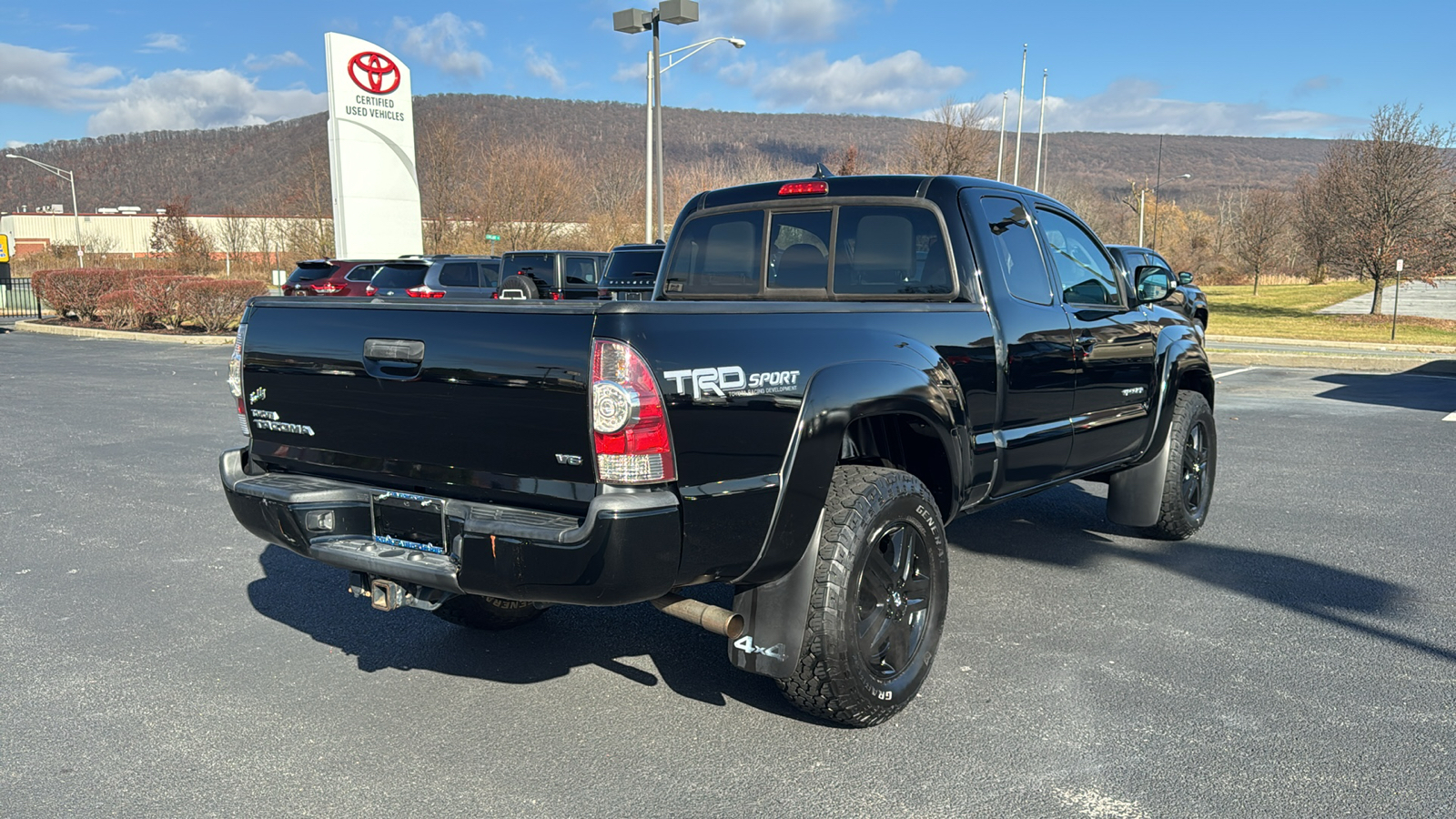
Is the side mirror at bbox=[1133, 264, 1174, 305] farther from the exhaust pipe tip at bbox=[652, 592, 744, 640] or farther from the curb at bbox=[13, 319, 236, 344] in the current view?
the curb at bbox=[13, 319, 236, 344]

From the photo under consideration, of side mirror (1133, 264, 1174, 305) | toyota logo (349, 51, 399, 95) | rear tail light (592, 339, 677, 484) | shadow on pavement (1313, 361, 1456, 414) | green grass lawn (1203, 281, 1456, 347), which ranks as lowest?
shadow on pavement (1313, 361, 1456, 414)

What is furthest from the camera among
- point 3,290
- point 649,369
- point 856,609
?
point 3,290

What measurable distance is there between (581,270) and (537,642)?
44.6 feet

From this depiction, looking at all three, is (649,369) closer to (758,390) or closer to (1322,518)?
(758,390)

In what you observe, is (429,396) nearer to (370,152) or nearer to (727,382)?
(727,382)

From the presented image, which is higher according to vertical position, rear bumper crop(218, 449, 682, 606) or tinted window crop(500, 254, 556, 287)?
tinted window crop(500, 254, 556, 287)

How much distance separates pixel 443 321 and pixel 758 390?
3.37 feet

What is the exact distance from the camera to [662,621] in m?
4.96

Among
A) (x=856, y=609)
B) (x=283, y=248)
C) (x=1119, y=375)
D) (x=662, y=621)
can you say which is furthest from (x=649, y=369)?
(x=283, y=248)

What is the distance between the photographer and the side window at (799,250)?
15.8ft

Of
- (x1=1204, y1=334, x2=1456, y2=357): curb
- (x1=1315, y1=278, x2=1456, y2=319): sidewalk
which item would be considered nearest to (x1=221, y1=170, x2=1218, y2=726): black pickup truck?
→ (x1=1204, y1=334, x2=1456, y2=357): curb

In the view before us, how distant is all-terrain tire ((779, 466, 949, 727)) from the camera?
138 inches

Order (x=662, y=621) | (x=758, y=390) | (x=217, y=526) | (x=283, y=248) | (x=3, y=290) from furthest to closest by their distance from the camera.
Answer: (x=283, y=248) < (x=3, y=290) < (x=217, y=526) < (x=662, y=621) < (x=758, y=390)

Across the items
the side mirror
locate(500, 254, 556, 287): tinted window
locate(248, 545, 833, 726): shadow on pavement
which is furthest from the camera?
locate(500, 254, 556, 287): tinted window
